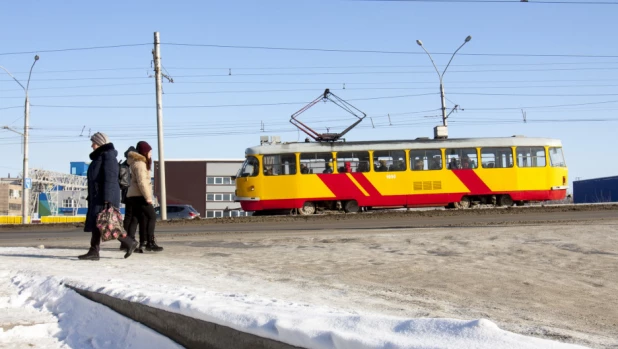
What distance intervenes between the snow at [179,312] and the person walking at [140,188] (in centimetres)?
65

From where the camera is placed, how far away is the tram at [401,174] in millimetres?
27250

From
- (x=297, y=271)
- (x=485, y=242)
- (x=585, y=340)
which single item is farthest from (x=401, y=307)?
(x=485, y=242)

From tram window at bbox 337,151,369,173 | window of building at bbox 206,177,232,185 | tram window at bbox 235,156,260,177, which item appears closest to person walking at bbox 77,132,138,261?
tram window at bbox 337,151,369,173

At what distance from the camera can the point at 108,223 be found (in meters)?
8.30

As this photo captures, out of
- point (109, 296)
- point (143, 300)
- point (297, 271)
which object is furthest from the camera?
point (297, 271)

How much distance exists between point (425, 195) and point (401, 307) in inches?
897

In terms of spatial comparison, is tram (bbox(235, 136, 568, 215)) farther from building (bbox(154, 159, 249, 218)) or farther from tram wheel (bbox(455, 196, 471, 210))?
building (bbox(154, 159, 249, 218))

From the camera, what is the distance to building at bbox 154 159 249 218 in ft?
260

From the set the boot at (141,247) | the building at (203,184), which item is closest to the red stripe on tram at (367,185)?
the boot at (141,247)

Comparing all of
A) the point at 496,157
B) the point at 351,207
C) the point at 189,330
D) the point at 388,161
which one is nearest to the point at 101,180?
the point at 189,330

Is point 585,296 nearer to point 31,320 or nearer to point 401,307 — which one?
point 401,307

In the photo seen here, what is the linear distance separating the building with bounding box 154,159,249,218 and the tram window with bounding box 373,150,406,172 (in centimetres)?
5260

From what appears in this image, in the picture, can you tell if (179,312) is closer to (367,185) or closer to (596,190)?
(367,185)

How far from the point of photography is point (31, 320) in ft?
16.5
